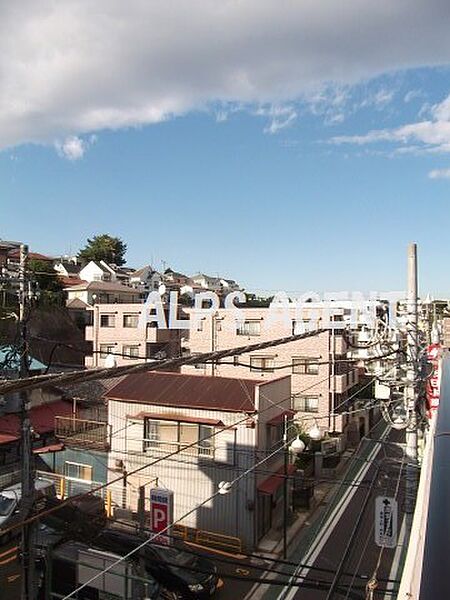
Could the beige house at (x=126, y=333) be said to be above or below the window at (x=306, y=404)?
above

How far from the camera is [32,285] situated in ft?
25.3

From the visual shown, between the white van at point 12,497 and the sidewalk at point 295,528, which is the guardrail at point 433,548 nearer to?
the sidewalk at point 295,528

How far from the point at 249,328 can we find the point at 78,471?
12020 mm

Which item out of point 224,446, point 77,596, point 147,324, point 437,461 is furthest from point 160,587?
point 147,324

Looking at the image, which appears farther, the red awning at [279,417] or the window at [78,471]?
the window at [78,471]

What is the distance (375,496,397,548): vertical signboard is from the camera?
5.66m

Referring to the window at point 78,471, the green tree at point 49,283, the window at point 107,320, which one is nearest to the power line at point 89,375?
the window at point 78,471

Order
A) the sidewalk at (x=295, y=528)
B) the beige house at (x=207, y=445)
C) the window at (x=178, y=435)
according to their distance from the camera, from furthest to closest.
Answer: the window at (x=178, y=435), the beige house at (x=207, y=445), the sidewalk at (x=295, y=528)

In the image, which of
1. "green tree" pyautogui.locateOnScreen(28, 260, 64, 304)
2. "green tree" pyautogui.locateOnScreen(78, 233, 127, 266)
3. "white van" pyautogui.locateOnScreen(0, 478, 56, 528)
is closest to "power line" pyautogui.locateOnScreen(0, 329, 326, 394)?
"white van" pyautogui.locateOnScreen(0, 478, 56, 528)

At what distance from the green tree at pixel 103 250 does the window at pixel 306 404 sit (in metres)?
37.4

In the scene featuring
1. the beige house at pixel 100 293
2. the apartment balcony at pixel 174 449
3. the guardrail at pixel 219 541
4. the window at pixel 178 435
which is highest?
the beige house at pixel 100 293

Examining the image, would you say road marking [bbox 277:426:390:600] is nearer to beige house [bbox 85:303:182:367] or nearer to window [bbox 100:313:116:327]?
beige house [bbox 85:303:182:367]

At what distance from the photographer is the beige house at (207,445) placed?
12930mm

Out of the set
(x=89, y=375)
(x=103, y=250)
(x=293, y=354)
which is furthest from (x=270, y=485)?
(x=103, y=250)
